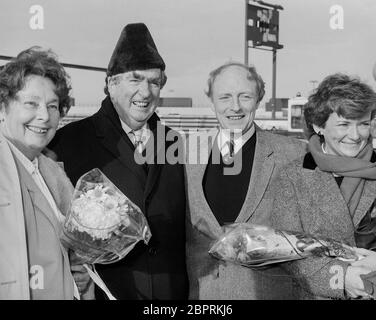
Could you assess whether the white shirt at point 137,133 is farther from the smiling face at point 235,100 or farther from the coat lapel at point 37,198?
the coat lapel at point 37,198

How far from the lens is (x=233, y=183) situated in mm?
2510

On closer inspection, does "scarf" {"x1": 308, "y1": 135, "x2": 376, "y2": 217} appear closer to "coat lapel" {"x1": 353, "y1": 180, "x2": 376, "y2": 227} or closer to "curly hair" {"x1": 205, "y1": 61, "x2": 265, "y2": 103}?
"coat lapel" {"x1": 353, "y1": 180, "x2": 376, "y2": 227}

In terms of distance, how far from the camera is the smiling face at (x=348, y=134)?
2.14 meters

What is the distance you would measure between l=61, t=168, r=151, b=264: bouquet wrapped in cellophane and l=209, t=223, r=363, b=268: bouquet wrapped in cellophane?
36 cm

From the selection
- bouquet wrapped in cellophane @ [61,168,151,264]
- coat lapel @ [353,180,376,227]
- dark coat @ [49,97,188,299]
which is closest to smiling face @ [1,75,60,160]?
bouquet wrapped in cellophane @ [61,168,151,264]

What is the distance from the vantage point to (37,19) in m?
2.93

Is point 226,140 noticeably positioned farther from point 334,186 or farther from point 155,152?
point 334,186

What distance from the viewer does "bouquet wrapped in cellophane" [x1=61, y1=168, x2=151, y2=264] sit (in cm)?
177

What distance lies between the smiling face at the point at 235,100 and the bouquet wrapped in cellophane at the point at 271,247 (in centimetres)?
72

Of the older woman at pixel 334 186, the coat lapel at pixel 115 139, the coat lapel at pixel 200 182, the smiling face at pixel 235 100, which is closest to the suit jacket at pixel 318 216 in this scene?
the older woman at pixel 334 186

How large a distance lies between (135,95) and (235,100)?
53cm

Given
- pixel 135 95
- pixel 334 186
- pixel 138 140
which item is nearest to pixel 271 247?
pixel 334 186
